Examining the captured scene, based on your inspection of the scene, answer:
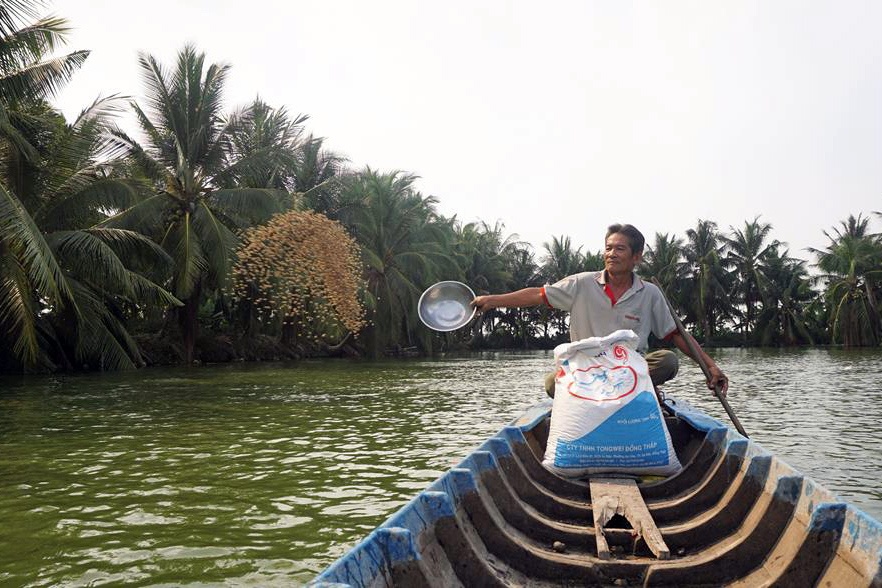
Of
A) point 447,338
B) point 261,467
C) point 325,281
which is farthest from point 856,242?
point 261,467

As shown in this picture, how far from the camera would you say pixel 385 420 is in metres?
9.15

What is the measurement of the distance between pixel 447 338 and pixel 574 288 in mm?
36683

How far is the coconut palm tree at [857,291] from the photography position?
123 feet

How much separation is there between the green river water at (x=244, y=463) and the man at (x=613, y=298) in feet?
5.83

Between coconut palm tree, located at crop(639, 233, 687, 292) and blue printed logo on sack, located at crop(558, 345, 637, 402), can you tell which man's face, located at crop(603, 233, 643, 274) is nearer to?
blue printed logo on sack, located at crop(558, 345, 637, 402)

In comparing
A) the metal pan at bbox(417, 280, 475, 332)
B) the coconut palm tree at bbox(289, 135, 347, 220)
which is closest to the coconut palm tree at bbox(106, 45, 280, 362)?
the coconut palm tree at bbox(289, 135, 347, 220)

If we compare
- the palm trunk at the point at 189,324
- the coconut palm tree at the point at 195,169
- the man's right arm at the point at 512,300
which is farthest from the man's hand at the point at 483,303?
the palm trunk at the point at 189,324

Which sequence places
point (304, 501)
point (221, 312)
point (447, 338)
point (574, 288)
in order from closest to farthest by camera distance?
point (574, 288) → point (304, 501) → point (221, 312) → point (447, 338)

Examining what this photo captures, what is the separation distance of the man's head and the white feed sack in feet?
1.58

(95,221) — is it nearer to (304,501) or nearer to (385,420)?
(385,420)

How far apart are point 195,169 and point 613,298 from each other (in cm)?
1957

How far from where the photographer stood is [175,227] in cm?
2041

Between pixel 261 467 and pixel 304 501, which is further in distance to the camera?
pixel 261 467

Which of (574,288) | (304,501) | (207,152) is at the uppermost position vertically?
(207,152)
